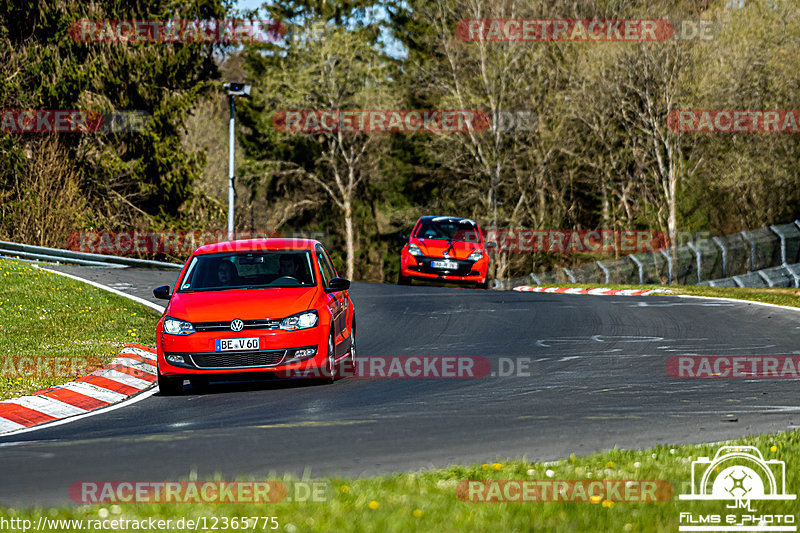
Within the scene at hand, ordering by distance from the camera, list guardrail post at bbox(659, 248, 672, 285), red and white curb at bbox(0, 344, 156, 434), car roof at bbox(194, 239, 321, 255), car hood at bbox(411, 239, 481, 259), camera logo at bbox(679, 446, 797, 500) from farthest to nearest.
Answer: guardrail post at bbox(659, 248, 672, 285) < car hood at bbox(411, 239, 481, 259) < car roof at bbox(194, 239, 321, 255) < red and white curb at bbox(0, 344, 156, 434) < camera logo at bbox(679, 446, 797, 500)

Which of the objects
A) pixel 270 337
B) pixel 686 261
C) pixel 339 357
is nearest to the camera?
pixel 270 337

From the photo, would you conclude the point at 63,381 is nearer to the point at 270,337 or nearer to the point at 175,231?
the point at 270,337

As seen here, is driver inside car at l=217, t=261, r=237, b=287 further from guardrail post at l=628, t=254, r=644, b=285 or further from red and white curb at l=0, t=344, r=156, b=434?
guardrail post at l=628, t=254, r=644, b=285

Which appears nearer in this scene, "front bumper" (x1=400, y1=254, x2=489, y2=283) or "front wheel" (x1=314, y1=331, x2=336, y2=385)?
"front wheel" (x1=314, y1=331, x2=336, y2=385)

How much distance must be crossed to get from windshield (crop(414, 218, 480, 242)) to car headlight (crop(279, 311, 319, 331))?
1584 cm

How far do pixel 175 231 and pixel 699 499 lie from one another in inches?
1589

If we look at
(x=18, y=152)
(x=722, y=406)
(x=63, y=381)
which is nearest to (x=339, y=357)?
(x=63, y=381)

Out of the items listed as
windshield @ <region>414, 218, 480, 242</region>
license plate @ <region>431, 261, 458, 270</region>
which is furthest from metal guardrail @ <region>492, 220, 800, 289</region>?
license plate @ <region>431, 261, 458, 270</region>

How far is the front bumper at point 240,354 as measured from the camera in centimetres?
1152

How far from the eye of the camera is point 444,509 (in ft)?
19.6

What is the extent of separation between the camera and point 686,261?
123 ft

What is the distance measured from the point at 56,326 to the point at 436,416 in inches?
390

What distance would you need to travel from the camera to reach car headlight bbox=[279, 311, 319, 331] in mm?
11617

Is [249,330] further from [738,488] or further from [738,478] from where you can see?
[738,488]
